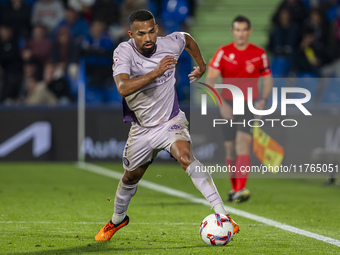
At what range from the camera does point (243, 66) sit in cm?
909

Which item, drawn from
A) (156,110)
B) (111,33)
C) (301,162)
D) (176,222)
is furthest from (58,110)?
(156,110)

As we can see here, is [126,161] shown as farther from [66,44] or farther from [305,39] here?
[305,39]

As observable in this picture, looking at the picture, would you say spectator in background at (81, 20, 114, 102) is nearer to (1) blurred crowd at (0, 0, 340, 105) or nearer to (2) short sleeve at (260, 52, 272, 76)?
(1) blurred crowd at (0, 0, 340, 105)

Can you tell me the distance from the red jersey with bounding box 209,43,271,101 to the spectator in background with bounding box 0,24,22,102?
6.49 meters

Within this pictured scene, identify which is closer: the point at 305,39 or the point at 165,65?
the point at 165,65

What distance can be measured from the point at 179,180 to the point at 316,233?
5527 mm

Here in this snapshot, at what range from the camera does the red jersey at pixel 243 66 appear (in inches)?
357

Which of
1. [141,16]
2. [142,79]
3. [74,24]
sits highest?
[141,16]

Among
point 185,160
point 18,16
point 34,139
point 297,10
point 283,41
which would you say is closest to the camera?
point 185,160

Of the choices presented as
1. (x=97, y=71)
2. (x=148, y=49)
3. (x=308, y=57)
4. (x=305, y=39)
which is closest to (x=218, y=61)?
(x=148, y=49)

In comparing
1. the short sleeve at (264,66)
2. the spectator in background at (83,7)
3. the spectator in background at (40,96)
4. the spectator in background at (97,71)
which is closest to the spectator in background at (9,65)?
the spectator in background at (40,96)

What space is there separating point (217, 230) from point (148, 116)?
1130 millimetres

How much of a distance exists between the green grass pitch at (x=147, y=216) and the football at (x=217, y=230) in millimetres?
61

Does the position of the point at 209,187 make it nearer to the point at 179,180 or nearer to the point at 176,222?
the point at 176,222
